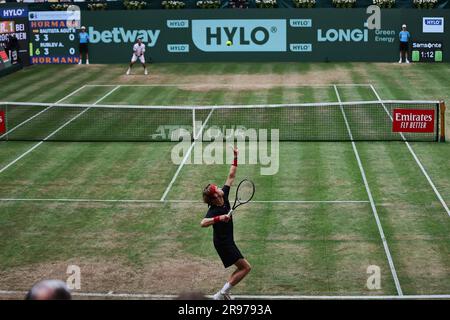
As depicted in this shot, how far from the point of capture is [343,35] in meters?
46.5

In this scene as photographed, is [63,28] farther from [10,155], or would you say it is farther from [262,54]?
[10,155]

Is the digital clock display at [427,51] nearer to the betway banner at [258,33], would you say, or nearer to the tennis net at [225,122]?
Result: the betway banner at [258,33]

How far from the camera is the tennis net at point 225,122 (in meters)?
28.3

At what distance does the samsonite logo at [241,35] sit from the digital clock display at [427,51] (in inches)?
286

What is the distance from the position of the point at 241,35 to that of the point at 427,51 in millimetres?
10310

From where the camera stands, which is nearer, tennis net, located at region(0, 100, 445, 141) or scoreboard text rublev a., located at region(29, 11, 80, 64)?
tennis net, located at region(0, 100, 445, 141)

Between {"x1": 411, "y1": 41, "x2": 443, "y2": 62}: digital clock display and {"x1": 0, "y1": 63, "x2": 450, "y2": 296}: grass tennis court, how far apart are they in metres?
19.3

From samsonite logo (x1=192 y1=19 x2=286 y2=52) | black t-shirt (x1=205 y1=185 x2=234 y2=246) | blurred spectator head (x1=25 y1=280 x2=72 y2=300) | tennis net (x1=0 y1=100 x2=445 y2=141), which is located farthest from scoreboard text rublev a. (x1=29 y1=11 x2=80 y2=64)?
blurred spectator head (x1=25 y1=280 x2=72 y2=300)

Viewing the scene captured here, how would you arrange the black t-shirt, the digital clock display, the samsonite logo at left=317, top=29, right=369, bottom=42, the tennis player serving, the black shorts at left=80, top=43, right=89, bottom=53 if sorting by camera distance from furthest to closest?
the black shorts at left=80, top=43, right=89, bottom=53
the samsonite logo at left=317, top=29, right=369, bottom=42
the digital clock display
the black t-shirt
the tennis player serving

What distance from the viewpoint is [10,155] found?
88.6 ft

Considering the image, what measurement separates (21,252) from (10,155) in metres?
9.69

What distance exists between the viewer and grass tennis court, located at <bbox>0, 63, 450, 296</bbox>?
16297 mm

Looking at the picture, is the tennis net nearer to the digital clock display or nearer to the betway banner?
the digital clock display

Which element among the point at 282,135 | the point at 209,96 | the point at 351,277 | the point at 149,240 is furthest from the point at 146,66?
the point at 351,277
